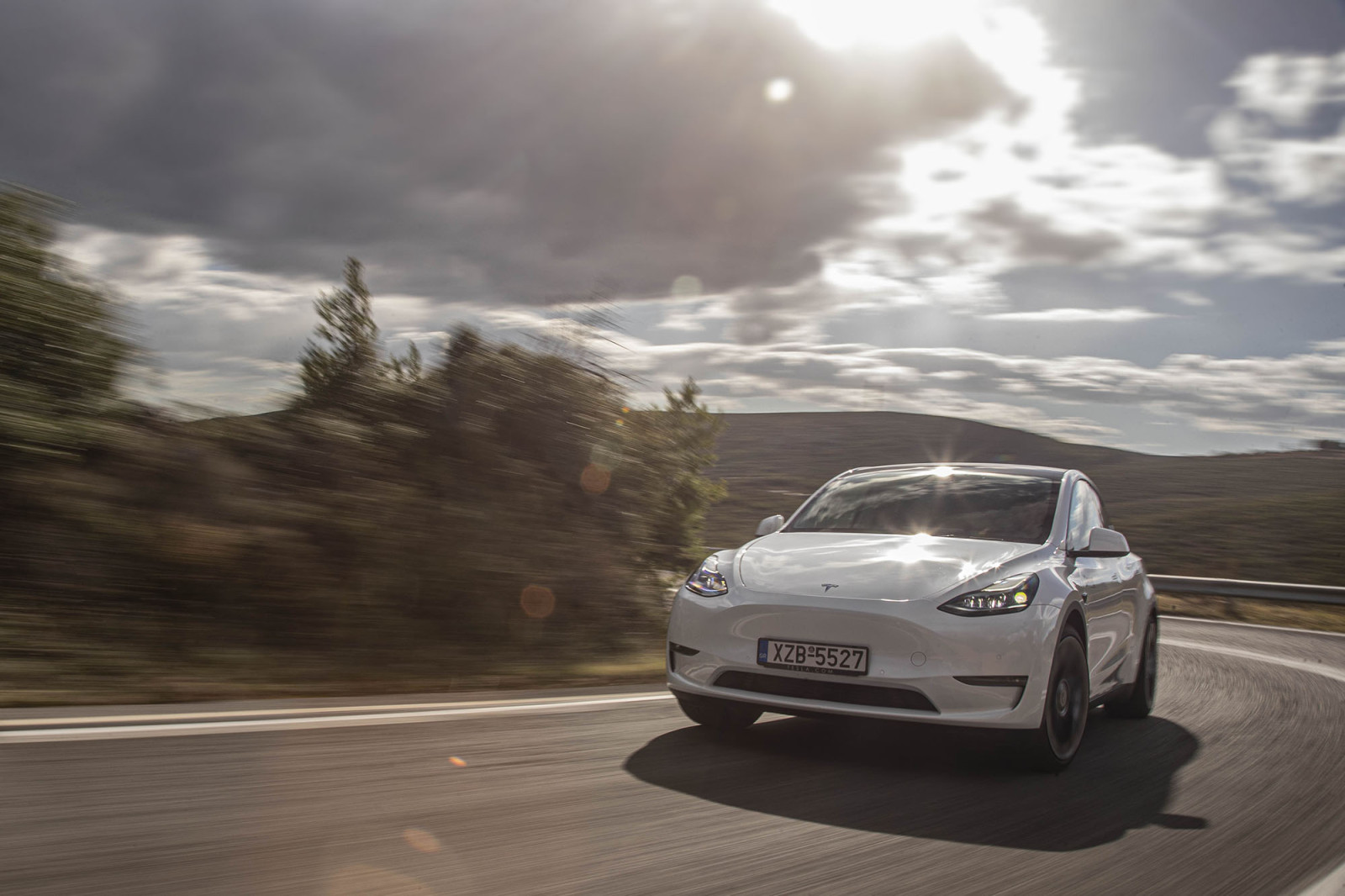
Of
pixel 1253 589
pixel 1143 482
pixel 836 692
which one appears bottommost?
pixel 1253 589

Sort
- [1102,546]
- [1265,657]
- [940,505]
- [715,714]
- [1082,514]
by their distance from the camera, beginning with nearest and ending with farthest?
1. [715,714]
2. [1102,546]
3. [940,505]
4. [1082,514]
5. [1265,657]

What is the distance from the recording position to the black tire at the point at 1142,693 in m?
7.19

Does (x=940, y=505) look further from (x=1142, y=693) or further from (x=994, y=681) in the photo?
(x=1142, y=693)

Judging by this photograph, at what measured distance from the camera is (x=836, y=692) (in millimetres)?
4887

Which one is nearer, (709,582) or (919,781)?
(919,781)

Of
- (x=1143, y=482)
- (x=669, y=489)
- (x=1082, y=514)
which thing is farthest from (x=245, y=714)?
(x=1143, y=482)

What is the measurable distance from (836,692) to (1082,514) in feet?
8.46

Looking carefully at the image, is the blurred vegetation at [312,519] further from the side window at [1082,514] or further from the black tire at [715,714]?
the side window at [1082,514]

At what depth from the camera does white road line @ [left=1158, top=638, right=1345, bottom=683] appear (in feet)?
34.8

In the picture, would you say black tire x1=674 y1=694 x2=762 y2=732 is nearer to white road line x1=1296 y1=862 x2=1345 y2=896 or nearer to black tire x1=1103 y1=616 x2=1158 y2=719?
white road line x1=1296 y1=862 x2=1345 y2=896

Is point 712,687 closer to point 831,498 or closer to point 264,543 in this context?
point 831,498

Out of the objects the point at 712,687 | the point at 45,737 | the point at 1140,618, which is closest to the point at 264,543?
the point at 45,737

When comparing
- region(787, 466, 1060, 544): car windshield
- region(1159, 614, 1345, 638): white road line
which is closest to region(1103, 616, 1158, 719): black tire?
region(787, 466, 1060, 544): car windshield

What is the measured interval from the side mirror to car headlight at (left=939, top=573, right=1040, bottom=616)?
794 millimetres
